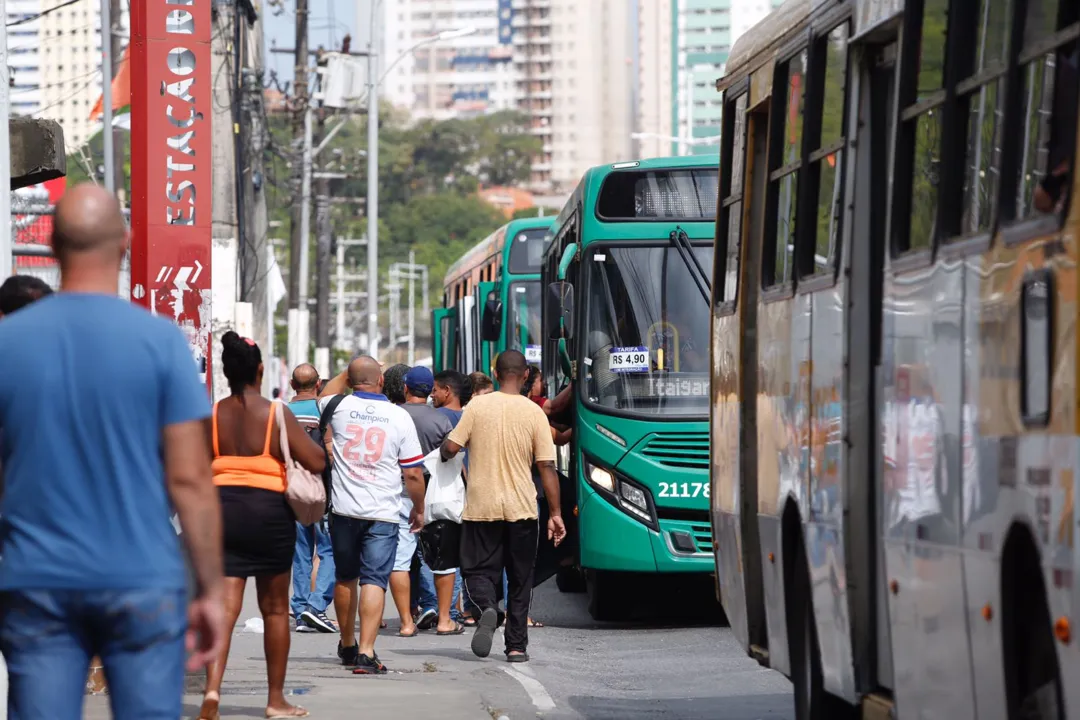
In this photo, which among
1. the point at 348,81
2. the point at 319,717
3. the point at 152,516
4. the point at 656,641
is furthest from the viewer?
the point at 348,81

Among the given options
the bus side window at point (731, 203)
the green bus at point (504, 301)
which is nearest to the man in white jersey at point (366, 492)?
the bus side window at point (731, 203)

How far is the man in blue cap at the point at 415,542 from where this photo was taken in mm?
13359

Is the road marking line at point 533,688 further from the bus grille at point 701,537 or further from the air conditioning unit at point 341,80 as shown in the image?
the air conditioning unit at point 341,80

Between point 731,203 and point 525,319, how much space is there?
1261cm

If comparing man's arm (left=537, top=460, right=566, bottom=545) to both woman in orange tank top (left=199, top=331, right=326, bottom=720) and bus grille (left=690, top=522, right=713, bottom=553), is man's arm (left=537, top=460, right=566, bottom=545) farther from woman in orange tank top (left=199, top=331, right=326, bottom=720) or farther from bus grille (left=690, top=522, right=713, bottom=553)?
woman in orange tank top (left=199, top=331, right=326, bottom=720)

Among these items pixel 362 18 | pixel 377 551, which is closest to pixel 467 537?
pixel 377 551

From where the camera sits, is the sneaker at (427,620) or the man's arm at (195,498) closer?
the man's arm at (195,498)

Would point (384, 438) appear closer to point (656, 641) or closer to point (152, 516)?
point (656, 641)

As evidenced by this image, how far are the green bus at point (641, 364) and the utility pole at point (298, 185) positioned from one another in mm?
23895

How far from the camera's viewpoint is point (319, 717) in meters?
9.66

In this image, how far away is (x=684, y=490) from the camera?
1445 cm

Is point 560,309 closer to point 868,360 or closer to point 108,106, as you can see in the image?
point 868,360

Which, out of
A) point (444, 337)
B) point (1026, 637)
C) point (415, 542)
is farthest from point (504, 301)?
point (1026, 637)

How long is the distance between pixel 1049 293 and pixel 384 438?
7070 mm
